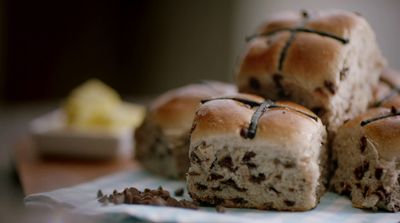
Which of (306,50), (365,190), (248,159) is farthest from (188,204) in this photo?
(306,50)

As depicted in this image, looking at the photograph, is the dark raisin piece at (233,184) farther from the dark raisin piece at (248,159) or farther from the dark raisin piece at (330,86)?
the dark raisin piece at (330,86)

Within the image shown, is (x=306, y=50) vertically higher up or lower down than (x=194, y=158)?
higher up

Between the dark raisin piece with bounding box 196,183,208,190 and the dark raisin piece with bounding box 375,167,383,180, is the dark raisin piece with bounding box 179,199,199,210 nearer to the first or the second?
the dark raisin piece with bounding box 196,183,208,190

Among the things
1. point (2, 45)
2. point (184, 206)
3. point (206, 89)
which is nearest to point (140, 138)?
point (206, 89)

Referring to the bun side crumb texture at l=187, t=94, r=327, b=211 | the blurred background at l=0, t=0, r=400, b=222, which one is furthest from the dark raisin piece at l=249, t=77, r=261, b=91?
the blurred background at l=0, t=0, r=400, b=222

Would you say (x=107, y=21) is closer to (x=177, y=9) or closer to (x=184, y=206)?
(x=177, y=9)

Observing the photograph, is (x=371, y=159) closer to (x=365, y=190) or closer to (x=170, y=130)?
(x=365, y=190)

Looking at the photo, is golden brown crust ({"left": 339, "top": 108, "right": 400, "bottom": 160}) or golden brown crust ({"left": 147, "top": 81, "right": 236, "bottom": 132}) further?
golden brown crust ({"left": 147, "top": 81, "right": 236, "bottom": 132})
